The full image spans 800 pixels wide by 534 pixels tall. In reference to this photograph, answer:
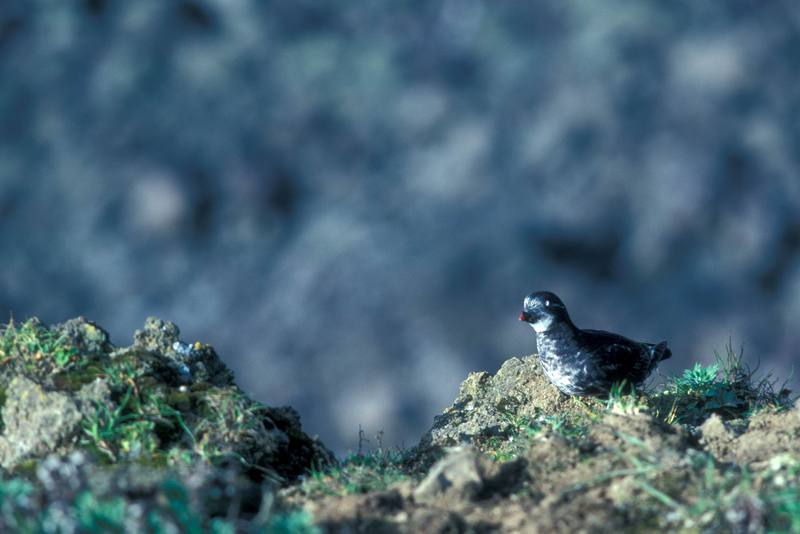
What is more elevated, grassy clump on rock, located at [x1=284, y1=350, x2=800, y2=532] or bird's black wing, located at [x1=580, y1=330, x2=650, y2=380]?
bird's black wing, located at [x1=580, y1=330, x2=650, y2=380]

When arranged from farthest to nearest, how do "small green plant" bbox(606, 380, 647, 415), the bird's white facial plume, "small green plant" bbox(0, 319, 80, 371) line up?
the bird's white facial plume → "small green plant" bbox(606, 380, 647, 415) → "small green plant" bbox(0, 319, 80, 371)

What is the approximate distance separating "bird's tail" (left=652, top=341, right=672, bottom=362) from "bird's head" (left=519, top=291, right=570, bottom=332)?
644mm

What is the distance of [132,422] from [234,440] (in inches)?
18.3

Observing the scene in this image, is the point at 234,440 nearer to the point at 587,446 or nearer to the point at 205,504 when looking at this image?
the point at 205,504

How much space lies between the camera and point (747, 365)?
648 centimetres

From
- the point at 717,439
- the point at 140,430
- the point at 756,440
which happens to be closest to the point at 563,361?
the point at 717,439

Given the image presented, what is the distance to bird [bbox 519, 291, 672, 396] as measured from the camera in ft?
19.2

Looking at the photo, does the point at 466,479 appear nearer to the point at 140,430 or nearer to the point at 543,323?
the point at 140,430

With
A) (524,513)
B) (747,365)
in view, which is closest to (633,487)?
(524,513)

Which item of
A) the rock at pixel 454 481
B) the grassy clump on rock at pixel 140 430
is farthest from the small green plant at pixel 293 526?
the rock at pixel 454 481

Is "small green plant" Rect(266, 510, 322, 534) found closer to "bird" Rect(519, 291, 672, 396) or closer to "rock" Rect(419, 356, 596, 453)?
"rock" Rect(419, 356, 596, 453)

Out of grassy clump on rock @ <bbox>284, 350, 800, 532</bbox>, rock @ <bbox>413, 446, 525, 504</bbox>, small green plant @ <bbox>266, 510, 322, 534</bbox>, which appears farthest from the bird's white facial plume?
small green plant @ <bbox>266, 510, 322, 534</bbox>

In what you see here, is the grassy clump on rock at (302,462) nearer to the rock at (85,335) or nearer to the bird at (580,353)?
the rock at (85,335)

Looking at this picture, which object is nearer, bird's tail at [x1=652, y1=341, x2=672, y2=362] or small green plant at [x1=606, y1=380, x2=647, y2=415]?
small green plant at [x1=606, y1=380, x2=647, y2=415]
